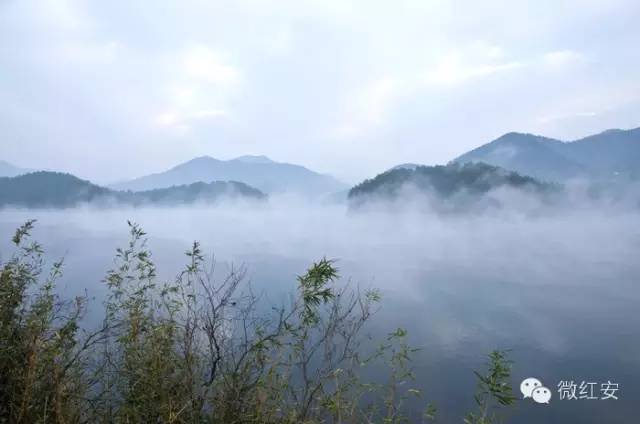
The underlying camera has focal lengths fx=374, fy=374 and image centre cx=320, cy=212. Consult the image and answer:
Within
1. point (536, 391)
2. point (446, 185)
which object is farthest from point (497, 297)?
point (446, 185)

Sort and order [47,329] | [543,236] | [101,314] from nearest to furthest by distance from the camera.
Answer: [47,329] < [101,314] < [543,236]

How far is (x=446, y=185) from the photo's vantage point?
548 feet

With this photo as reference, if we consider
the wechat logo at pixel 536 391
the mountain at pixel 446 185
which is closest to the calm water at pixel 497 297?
the wechat logo at pixel 536 391

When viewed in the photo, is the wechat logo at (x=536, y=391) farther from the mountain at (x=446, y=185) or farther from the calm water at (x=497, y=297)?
the mountain at (x=446, y=185)

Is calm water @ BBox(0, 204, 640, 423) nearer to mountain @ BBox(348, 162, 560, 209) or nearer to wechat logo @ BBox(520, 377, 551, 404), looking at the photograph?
wechat logo @ BBox(520, 377, 551, 404)

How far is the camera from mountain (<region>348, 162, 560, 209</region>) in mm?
151500

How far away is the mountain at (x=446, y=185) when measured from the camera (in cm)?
15150

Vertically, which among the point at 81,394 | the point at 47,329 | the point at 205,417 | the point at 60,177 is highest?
the point at 60,177

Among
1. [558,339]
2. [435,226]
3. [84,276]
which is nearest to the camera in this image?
[558,339]

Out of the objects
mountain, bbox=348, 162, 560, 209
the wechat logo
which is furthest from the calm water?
mountain, bbox=348, 162, 560, 209

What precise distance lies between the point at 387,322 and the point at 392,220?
5761 inches

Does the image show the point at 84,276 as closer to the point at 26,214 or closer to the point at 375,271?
the point at 375,271

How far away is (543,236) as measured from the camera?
405 ft

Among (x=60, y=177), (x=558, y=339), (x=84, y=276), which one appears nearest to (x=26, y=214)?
A: (x=60, y=177)
